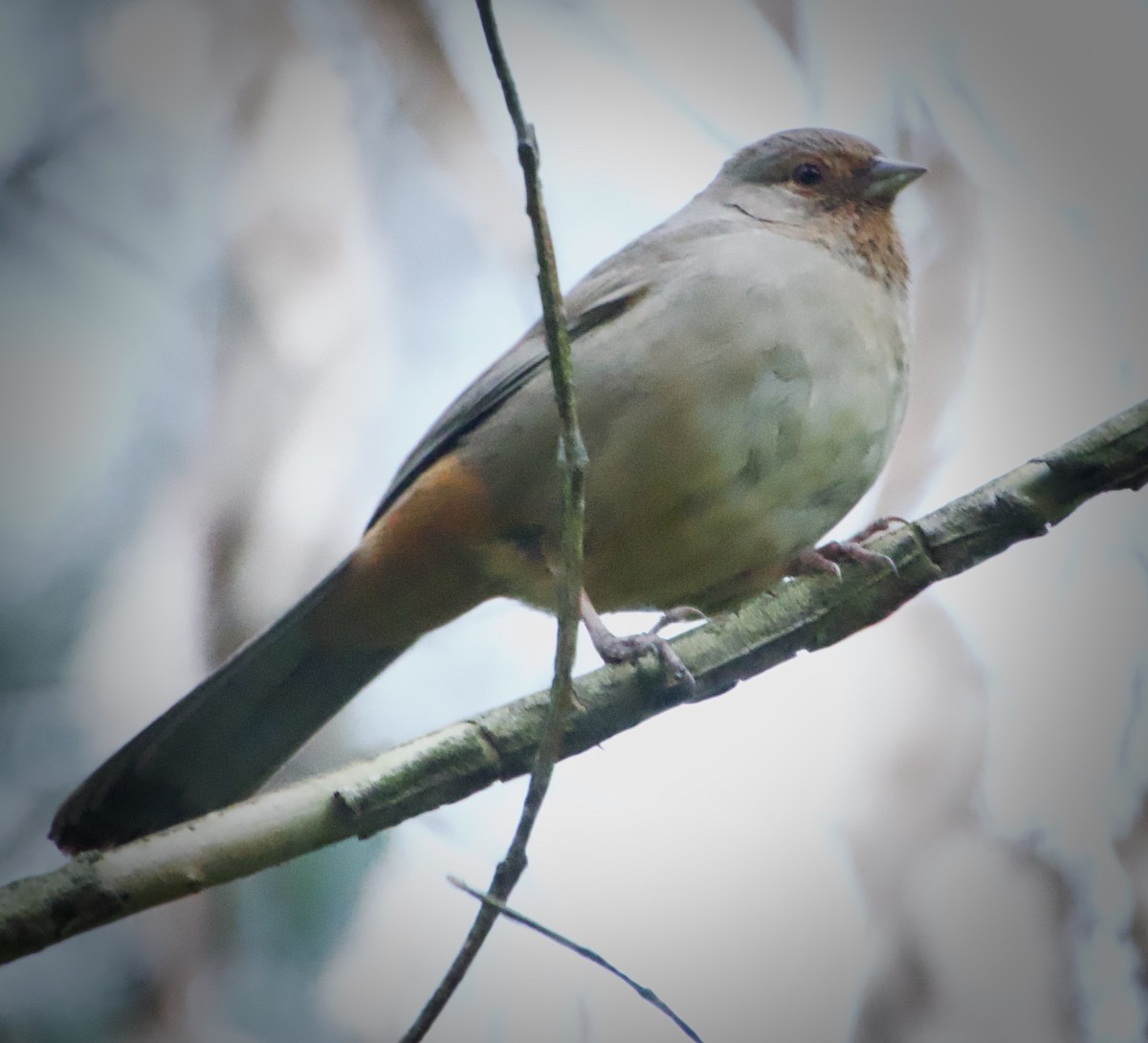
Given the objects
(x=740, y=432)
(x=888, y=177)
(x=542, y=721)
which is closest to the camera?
(x=542, y=721)

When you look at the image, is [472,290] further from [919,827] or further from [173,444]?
[919,827]

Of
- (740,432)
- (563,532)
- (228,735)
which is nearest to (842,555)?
(740,432)

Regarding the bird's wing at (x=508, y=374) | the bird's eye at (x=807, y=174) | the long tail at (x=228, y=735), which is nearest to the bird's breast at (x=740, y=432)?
the bird's wing at (x=508, y=374)

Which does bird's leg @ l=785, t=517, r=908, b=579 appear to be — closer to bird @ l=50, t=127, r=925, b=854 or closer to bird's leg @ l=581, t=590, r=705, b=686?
bird @ l=50, t=127, r=925, b=854

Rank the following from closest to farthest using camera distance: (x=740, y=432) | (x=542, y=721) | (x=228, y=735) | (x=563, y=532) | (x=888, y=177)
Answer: (x=563, y=532) < (x=542, y=721) < (x=740, y=432) < (x=228, y=735) < (x=888, y=177)

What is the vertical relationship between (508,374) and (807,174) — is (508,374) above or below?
below

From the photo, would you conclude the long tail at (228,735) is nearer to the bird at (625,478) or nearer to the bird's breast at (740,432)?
the bird at (625,478)

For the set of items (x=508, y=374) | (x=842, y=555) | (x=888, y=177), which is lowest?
(x=842, y=555)

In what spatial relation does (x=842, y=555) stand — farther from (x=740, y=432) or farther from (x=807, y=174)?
(x=807, y=174)
